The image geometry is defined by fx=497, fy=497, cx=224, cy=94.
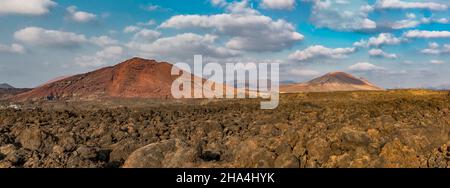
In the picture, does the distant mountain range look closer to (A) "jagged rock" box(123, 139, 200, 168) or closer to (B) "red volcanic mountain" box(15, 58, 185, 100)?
(B) "red volcanic mountain" box(15, 58, 185, 100)

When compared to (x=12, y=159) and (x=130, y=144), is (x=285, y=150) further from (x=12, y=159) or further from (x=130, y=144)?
(x=12, y=159)

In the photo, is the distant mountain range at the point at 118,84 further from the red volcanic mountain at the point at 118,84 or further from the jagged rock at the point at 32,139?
the jagged rock at the point at 32,139

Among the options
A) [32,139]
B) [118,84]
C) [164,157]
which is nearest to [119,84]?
[118,84]

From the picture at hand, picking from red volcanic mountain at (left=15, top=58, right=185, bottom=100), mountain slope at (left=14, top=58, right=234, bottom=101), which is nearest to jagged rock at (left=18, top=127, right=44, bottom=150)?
mountain slope at (left=14, top=58, right=234, bottom=101)

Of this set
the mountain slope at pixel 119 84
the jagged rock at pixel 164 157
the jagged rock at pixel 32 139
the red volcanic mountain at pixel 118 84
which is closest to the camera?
the jagged rock at pixel 164 157

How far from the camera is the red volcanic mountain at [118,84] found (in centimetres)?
8425

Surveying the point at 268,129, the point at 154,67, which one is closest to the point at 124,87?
the point at 154,67

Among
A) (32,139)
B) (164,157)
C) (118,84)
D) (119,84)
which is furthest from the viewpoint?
(118,84)

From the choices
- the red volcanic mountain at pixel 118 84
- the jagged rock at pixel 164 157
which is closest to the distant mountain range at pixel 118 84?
the red volcanic mountain at pixel 118 84

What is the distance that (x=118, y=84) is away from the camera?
86875mm

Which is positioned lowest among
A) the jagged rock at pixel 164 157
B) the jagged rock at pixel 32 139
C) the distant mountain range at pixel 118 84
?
the jagged rock at pixel 32 139

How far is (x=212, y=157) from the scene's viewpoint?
8.53m

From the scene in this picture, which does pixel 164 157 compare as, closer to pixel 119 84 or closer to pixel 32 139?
pixel 32 139
